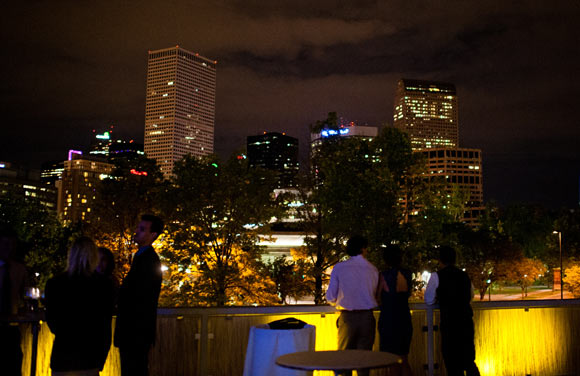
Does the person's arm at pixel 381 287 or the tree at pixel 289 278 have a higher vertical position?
the person's arm at pixel 381 287

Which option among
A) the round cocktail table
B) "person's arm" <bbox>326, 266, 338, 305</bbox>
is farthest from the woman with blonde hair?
"person's arm" <bbox>326, 266, 338, 305</bbox>

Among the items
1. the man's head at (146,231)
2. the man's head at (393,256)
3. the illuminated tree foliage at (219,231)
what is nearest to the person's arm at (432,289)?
the man's head at (393,256)

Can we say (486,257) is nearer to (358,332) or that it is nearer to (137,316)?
(358,332)

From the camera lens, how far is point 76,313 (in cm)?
472

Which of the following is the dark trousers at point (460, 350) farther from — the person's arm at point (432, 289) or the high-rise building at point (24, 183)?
the high-rise building at point (24, 183)

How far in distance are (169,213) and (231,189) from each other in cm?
448

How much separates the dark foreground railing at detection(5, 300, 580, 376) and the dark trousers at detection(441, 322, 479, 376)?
44.3 inches

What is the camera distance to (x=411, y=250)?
34750 mm

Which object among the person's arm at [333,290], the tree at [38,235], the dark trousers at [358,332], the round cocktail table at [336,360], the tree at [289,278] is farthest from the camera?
the tree at [38,235]

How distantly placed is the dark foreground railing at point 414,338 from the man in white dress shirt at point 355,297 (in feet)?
3.33

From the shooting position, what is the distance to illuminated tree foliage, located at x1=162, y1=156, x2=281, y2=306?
112 ft

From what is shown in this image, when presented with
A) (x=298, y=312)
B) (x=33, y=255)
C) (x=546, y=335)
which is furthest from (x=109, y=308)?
(x=33, y=255)

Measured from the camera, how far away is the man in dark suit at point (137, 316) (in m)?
5.30

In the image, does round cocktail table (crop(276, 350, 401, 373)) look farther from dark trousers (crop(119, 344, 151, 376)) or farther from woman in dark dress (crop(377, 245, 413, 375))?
woman in dark dress (crop(377, 245, 413, 375))
